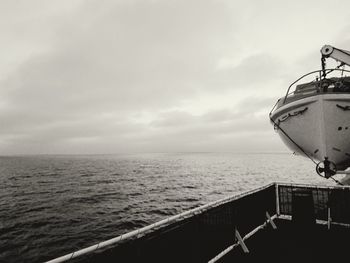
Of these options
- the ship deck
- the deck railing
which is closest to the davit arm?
the deck railing

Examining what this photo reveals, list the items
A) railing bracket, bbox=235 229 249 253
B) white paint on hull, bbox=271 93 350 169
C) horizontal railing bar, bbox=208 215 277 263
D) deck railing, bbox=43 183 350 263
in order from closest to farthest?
deck railing, bbox=43 183 350 263 < horizontal railing bar, bbox=208 215 277 263 < railing bracket, bbox=235 229 249 253 < white paint on hull, bbox=271 93 350 169

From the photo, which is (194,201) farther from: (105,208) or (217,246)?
(217,246)

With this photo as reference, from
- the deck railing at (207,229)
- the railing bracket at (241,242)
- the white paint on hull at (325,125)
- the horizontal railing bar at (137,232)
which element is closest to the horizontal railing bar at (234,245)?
the deck railing at (207,229)

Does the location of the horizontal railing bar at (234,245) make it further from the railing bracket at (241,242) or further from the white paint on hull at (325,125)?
the white paint on hull at (325,125)

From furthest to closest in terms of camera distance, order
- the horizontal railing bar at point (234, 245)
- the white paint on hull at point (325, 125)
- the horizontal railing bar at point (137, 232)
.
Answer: the white paint on hull at point (325, 125) → the horizontal railing bar at point (234, 245) → the horizontal railing bar at point (137, 232)

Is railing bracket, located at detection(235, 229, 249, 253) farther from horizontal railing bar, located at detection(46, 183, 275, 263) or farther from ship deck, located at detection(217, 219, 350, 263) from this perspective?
horizontal railing bar, located at detection(46, 183, 275, 263)

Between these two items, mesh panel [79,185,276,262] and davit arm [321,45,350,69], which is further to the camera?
davit arm [321,45,350,69]

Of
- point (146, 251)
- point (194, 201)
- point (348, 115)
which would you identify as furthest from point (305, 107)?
point (194, 201)

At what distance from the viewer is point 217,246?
4.89 meters

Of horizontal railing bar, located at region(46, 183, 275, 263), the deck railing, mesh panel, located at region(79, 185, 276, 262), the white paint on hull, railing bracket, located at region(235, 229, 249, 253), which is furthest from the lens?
the white paint on hull

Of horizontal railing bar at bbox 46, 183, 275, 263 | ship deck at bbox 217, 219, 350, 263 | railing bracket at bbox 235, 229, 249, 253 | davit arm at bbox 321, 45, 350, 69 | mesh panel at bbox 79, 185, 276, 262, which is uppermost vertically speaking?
davit arm at bbox 321, 45, 350, 69

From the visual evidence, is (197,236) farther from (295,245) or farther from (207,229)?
(295,245)

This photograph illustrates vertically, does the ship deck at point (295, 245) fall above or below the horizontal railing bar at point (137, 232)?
below

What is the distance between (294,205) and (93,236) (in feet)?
38.6
